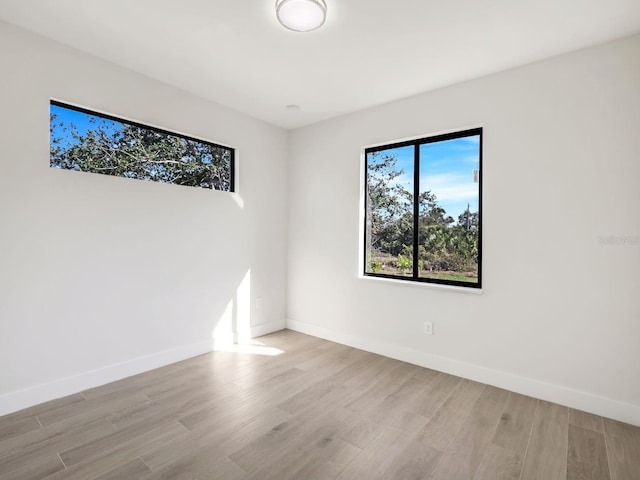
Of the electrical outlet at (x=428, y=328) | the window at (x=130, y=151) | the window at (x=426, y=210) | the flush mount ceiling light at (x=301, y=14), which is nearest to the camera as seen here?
the flush mount ceiling light at (x=301, y=14)

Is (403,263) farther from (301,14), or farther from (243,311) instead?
(301,14)

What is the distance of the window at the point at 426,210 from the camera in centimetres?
302

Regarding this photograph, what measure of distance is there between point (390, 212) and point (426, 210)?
15.9 inches

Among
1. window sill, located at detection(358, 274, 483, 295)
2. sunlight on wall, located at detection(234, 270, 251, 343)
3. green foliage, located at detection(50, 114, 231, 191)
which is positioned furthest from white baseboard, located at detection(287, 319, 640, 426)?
green foliage, located at detection(50, 114, 231, 191)

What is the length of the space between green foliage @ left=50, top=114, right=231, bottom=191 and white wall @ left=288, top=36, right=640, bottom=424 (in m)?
1.78

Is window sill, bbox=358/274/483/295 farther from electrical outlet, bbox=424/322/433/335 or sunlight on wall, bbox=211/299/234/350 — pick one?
sunlight on wall, bbox=211/299/234/350

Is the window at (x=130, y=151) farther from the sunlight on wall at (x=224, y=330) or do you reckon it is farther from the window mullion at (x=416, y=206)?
the window mullion at (x=416, y=206)

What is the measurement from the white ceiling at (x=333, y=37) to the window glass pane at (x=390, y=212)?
0.73 m

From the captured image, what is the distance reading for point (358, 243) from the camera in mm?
3689

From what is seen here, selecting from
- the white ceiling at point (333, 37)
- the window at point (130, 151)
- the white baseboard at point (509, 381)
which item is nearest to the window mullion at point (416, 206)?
the white ceiling at point (333, 37)

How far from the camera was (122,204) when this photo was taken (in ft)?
9.24

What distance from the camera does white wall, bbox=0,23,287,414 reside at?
7.57 feet

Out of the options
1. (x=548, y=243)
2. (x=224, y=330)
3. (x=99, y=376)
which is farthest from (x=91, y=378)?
(x=548, y=243)

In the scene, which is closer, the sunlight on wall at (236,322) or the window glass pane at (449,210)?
the window glass pane at (449,210)
